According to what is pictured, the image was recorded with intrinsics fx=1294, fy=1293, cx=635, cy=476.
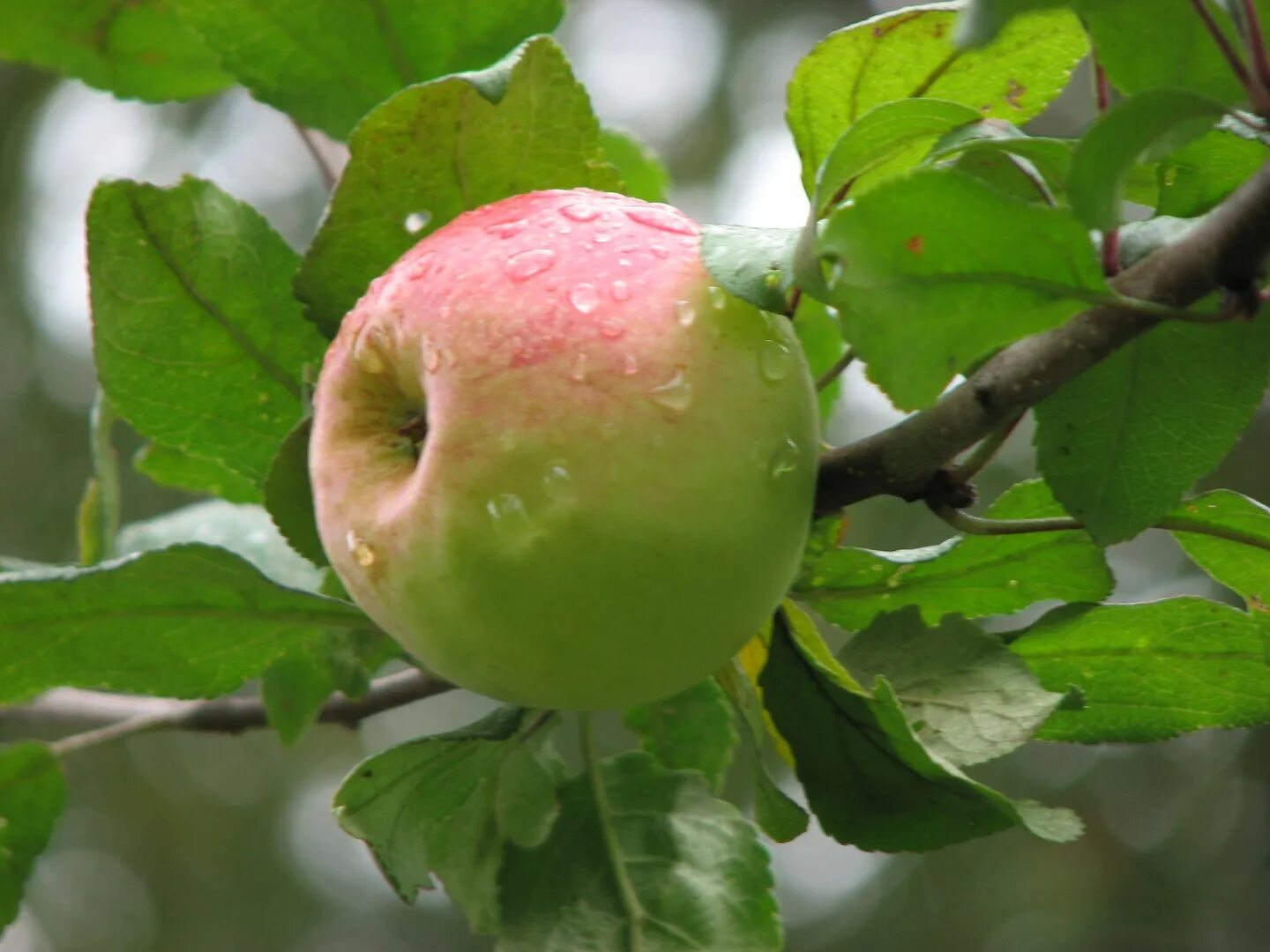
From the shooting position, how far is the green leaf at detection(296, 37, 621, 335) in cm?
63

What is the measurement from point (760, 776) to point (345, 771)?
3430mm

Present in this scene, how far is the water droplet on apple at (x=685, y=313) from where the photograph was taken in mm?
544

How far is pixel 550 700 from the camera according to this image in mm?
589

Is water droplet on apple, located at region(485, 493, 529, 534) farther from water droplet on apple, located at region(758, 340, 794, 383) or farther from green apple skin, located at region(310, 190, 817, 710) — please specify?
water droplet on apple, located at region(758, 340, 794, 383)

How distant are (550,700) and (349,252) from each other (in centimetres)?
26

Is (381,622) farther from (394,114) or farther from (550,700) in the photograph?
(394,114)

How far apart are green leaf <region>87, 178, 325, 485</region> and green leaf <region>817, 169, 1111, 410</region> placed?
393mm

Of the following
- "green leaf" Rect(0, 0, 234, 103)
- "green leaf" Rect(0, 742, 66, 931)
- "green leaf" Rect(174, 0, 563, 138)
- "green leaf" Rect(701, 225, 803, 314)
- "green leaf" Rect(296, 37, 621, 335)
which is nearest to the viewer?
"green leaf" Rect(701, 225, 803, 314)

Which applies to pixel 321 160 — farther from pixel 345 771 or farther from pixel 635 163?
pixel 345 771

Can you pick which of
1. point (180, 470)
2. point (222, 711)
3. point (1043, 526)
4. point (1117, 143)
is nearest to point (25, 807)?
point (222, 711)

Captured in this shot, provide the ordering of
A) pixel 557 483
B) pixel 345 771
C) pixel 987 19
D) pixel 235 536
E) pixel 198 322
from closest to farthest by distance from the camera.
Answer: pixel 987 19 < pixel 557 483 < pixel 198 322 < pixel 235 536 < pixel 345 771

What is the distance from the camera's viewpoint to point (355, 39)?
77 cm

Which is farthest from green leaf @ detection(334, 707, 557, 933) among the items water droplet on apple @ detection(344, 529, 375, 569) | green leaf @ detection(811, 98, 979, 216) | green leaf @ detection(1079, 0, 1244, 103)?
green leaf @ detection(1079, 0, 1244, 103)

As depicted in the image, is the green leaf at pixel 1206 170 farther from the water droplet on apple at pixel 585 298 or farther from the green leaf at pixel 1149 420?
the water droplet on apple at pixel 585 298
